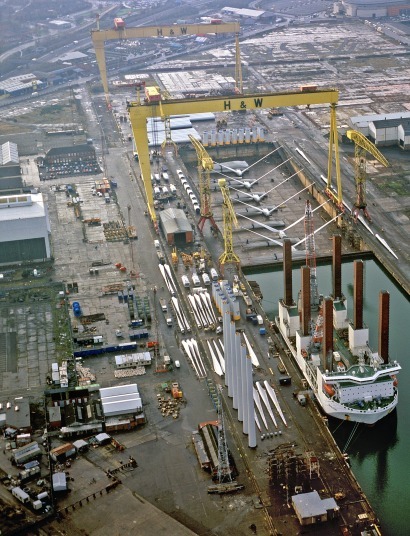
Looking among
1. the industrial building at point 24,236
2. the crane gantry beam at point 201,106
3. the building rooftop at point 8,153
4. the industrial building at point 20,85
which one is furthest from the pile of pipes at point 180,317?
the industrial building at point 20,85

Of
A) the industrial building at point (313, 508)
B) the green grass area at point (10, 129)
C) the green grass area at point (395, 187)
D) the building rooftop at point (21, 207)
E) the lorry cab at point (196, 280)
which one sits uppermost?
the building rooftop at point (21, 207)

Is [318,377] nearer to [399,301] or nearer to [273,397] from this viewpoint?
[273,397]

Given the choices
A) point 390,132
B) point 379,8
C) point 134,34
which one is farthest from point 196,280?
point 379,8

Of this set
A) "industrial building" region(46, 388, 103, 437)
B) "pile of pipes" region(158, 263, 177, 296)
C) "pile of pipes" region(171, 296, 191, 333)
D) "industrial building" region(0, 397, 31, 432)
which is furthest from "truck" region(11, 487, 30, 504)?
"pile of pipes" region(158, 263, 177, 296)

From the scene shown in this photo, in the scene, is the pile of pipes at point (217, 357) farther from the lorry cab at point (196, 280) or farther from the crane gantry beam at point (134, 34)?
the crane gantry beam at point (134, 34)

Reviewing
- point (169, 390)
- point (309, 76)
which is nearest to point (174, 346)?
point (169, 390)

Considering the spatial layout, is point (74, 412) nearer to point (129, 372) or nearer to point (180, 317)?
point (129, 372)
